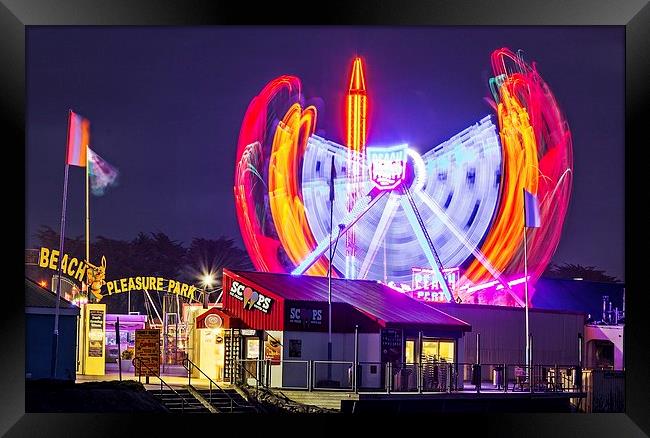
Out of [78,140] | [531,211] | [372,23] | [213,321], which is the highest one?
[372,23]

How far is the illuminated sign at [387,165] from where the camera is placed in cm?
3534

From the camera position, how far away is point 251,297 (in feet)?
117

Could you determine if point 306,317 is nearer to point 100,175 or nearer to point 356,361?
point 356,361

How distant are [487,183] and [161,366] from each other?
787 centimetres

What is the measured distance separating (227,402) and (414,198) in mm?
5947

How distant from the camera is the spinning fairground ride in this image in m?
35.4

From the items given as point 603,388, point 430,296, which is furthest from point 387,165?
point 603,388

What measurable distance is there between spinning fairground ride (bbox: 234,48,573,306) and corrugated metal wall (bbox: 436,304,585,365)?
33 centimetres

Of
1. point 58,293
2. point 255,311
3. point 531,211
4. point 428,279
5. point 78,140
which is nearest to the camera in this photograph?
point 78,140

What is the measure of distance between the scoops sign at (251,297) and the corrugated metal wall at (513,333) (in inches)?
159

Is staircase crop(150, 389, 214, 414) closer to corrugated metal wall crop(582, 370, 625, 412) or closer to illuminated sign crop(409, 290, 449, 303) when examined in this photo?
illuminated sign crop(409, 290, 449, 303)

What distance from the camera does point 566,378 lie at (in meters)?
37.8

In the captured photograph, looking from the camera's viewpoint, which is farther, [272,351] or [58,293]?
[272,351]
